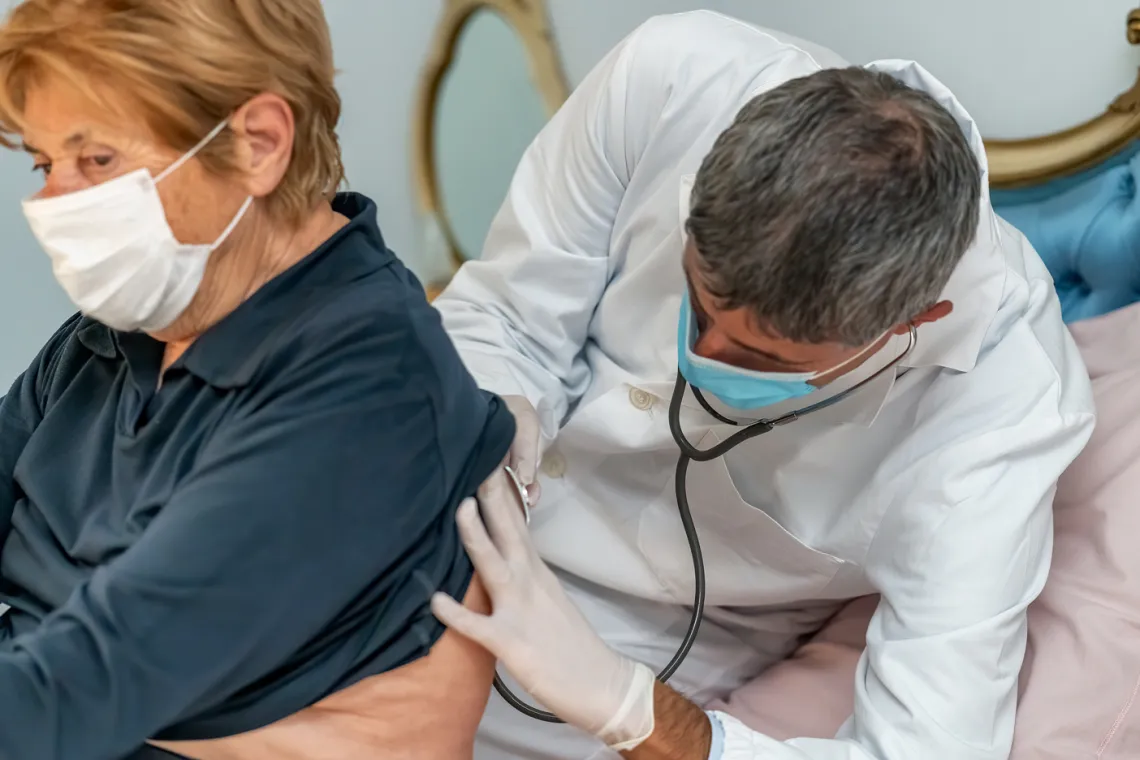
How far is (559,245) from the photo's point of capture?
4.47 ft

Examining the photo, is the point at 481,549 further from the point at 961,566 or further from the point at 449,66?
the point at 449,66

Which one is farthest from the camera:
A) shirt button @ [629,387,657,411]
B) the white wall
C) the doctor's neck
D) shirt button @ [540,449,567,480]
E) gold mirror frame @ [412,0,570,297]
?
gold mirror frame @ [412,0,570,297]

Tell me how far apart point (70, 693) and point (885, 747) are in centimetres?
79

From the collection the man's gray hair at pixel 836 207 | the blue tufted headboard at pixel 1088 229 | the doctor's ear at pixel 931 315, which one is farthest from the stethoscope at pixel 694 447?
the blue tufted headboard at pixel 1088 229

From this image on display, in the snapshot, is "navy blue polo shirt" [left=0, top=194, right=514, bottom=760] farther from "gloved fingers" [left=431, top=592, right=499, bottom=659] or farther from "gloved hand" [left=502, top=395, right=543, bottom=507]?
"gloved hand" [left=502, top=395, right=543, bottom=507]

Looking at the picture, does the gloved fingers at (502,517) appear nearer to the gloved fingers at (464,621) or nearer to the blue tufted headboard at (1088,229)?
the gloved fingers at (464,621)

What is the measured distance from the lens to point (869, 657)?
1.16 m

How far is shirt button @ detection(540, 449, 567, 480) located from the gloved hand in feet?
0.45

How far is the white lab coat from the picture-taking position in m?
1.09

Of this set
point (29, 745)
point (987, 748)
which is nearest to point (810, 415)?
point (987, 748)

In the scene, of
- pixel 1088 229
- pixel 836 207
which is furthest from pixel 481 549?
pixel 1088 229

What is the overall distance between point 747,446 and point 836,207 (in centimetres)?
45

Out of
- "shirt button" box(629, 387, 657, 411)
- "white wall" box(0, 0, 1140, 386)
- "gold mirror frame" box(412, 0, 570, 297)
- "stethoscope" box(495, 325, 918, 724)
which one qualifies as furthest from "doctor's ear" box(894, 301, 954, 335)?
"gold mirror frame" box(412, 0, 570, 297)

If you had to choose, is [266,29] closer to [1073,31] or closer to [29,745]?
[29,745]
